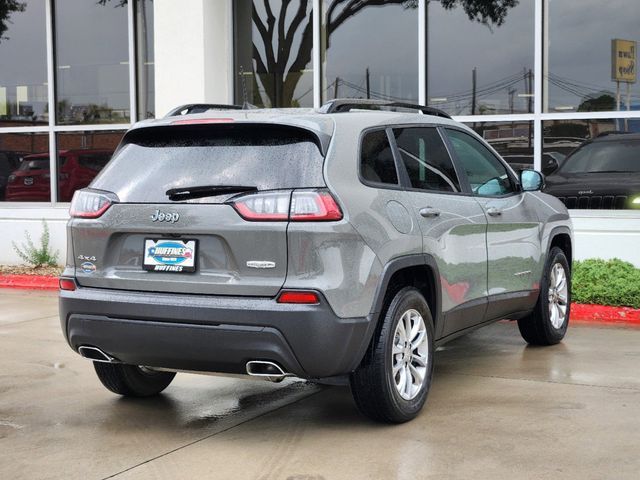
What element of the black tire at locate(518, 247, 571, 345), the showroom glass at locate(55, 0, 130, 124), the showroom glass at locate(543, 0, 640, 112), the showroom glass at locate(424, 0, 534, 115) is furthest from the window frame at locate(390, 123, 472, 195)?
the showroom glass at locate(55, 0, 130, 124)

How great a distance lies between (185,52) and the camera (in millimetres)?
12258

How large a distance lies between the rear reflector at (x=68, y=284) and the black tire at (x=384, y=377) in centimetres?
167

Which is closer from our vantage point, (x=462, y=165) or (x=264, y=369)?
(x=264, y=369)

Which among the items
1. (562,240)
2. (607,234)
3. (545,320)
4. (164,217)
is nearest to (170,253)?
(164,217)

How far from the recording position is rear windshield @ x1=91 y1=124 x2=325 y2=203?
4.98 metres

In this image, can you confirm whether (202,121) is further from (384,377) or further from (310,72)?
(310,72)

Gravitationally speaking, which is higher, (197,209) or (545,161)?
(545,161)

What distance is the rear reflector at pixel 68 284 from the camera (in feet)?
17.6

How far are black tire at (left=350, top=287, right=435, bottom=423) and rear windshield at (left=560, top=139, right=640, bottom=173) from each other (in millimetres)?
5670

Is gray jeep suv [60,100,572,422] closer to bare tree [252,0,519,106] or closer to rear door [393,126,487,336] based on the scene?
rear door [393,126,487,336]

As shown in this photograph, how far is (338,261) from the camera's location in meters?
4.87

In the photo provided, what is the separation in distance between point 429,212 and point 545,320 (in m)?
2.35

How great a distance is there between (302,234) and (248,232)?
0.93 ft

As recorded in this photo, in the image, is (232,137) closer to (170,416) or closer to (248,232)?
(248,232)
